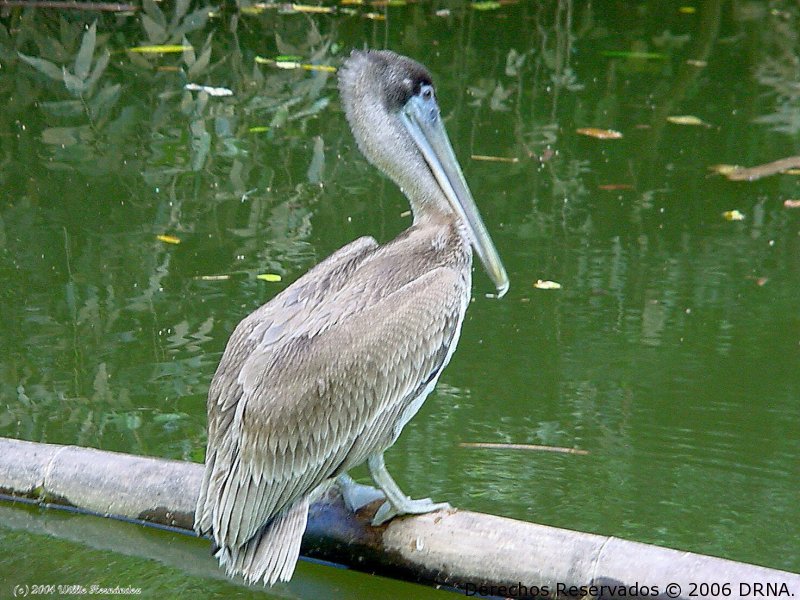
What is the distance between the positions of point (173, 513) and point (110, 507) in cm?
21

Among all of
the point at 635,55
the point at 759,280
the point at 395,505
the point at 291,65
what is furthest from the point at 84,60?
the point at 395,505

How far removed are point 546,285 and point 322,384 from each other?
2.65m

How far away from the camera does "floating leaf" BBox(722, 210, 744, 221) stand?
6.54 metres

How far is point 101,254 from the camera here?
6156 millimetres

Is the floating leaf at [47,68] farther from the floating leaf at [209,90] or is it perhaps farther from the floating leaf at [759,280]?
the floating leaf at [759,280]

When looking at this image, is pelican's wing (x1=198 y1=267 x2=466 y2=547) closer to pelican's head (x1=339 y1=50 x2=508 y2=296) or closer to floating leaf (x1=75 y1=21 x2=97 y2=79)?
pelican's head (x1=339 y1=50 x2=508 y2=296)

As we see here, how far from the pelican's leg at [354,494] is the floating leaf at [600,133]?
4.87 m

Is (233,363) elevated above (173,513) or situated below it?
above

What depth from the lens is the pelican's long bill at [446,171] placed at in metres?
3.88

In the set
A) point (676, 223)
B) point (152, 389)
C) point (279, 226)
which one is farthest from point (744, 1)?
point (152, 389)

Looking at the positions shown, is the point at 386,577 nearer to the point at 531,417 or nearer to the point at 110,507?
the point at 110,507

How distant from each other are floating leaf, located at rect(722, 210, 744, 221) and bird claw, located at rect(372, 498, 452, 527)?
370 cm

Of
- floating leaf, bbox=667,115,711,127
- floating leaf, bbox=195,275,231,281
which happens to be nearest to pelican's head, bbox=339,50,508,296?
floating leaf, bbox=195,275,231,281

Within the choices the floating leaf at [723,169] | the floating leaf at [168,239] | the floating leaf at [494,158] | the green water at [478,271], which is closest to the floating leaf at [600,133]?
the green water at [478,271]
